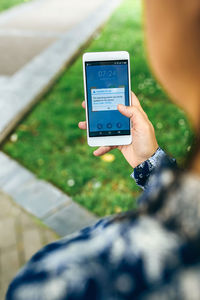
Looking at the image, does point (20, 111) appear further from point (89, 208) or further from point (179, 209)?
point (179, 209)

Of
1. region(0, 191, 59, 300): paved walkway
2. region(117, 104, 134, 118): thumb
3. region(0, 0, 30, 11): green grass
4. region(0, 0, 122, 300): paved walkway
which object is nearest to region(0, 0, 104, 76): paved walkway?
region(0, 0, 122, 300): paved walkway

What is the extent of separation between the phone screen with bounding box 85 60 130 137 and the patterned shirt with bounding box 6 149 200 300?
52.6 inches

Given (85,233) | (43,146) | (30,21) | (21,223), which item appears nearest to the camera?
(85,233)

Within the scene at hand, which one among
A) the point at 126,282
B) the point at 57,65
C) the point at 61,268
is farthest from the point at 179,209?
the point at 57,65

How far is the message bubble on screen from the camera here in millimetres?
2031

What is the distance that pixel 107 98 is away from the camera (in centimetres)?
205

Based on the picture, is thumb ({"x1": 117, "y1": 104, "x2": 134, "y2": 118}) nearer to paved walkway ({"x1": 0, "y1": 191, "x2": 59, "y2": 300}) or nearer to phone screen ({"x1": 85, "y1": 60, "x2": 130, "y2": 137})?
phone screen ({"x1": 85, "y1": 60, "x2": 130, "y2": 137})

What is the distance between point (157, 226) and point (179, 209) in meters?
0.06

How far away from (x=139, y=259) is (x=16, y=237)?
219 cm

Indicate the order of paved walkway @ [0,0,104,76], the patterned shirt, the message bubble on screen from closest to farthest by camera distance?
the patterned shirt → the message bubble on screen → paved walkway @ [0,0,104,76]

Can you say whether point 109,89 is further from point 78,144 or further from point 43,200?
point 78,144

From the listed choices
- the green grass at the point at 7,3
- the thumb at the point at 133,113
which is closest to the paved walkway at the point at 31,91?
the green grass at the point at 7,3

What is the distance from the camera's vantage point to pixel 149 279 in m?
0.64

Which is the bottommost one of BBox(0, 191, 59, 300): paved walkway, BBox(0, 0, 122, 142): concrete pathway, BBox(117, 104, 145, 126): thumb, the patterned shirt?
BBox(0, 191, 59, 300): paved walkway
